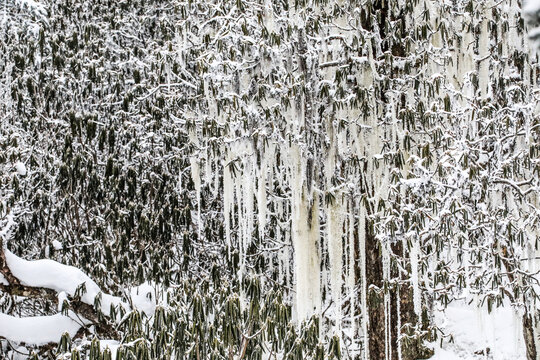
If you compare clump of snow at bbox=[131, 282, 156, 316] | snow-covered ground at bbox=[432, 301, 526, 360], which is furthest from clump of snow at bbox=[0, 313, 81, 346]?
snow-covered ground at bbox=[432, 301, 526, 360]

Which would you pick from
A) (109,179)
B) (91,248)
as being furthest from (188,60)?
(91,248)

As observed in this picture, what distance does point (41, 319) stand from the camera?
194 inches

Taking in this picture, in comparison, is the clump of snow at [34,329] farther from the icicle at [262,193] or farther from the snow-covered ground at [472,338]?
the snow-covered ground at [472,338]

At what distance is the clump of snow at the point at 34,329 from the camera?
4.76m

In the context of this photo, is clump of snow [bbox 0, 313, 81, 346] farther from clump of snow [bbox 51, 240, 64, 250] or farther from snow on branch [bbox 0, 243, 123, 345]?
clump of snow [bbox 51, 240, 64, 250]

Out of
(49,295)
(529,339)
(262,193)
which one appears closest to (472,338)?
(529,339)

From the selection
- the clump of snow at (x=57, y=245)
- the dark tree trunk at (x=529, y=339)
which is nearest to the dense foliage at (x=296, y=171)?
the clump of snow at (x=57, y=245)

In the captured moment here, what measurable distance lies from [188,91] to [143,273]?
219 centimetres

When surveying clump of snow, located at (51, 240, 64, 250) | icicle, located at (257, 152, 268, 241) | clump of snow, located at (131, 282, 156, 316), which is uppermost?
icicle, located at (257, 152, 268, 241)

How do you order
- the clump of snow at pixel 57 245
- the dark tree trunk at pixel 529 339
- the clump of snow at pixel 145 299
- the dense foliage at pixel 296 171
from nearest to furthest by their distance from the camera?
the dense foliage at pixel 296 171, the clump of snow at pixel 145 299, the dark tree trunk at pixel 529 339, the clump of snow at pixel 57 245

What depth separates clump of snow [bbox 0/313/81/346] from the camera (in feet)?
15.6

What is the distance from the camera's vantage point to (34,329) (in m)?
4.83

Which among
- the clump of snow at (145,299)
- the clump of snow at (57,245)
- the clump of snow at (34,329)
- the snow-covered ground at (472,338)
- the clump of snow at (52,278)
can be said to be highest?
the clump of snow at (57,245)

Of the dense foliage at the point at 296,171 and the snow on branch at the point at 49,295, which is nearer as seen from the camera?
the dense foliage at the point at 296,171
